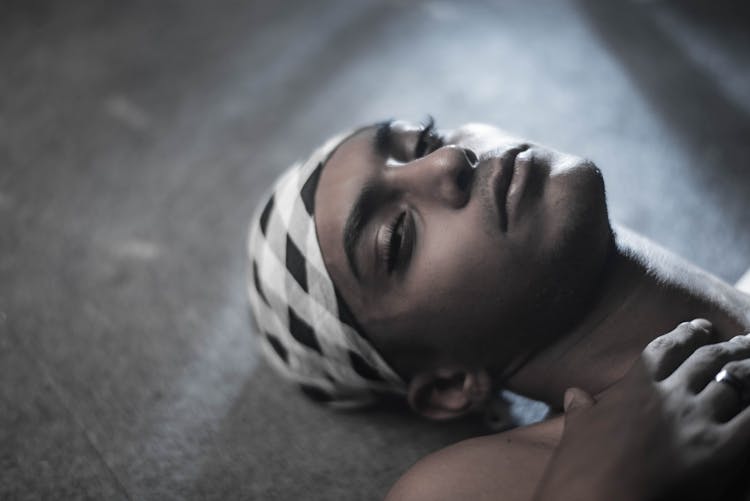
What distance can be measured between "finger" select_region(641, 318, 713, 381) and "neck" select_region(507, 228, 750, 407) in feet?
0.24

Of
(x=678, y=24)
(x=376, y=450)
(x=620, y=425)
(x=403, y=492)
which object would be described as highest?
(x=678, y=24)

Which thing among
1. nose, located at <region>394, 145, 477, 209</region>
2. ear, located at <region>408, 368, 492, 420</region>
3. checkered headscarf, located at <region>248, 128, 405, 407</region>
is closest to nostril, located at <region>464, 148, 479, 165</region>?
nose, located at <region>394, 145, 477, 209</region>

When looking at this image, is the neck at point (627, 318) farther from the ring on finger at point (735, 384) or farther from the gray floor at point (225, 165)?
the gray floor at point (225, 165)

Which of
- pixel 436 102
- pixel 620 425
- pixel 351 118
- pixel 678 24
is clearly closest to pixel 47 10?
pixel 351 118

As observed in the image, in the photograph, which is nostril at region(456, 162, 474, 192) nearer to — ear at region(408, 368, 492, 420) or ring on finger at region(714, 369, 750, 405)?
ear at region(408, 368, 492, 420)

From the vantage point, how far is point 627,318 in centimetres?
119

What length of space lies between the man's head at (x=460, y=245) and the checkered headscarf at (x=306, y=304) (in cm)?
3

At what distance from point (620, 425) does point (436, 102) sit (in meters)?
1.32

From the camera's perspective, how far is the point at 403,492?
1.14 m

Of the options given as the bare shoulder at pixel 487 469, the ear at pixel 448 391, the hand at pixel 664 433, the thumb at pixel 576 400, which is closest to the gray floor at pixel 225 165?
the ear at pixel 448 391

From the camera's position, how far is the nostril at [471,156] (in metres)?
1.21

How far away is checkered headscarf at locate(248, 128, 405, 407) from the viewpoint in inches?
50.2

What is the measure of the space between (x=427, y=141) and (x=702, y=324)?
56 centimetres

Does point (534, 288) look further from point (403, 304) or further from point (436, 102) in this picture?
point (436, 102)
